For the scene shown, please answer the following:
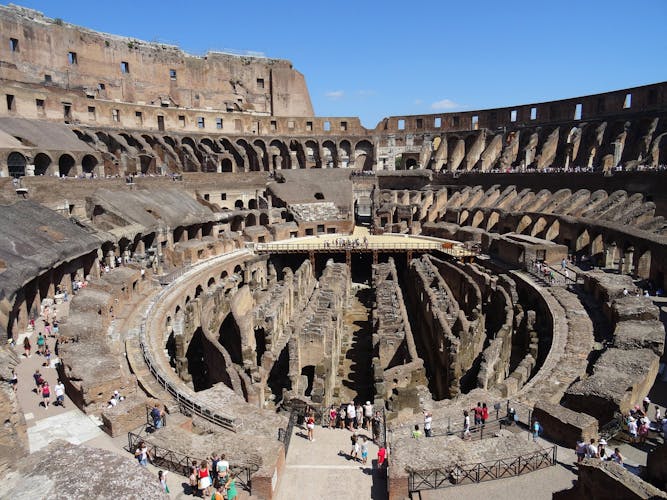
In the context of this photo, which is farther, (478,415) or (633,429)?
(478,415)

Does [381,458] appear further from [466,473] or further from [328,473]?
[466,473]

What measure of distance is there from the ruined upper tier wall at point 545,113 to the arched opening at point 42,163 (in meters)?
31.8

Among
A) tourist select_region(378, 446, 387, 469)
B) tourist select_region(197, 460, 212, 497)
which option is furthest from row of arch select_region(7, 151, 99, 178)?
tourist select_region(378, 446, 387, 469)

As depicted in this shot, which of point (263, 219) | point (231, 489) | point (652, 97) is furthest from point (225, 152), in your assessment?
point (231, 489)

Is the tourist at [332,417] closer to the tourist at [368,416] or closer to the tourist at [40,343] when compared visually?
the tourist at [368,416]

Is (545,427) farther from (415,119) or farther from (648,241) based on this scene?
(415,119)

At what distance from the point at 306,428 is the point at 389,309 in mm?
9641

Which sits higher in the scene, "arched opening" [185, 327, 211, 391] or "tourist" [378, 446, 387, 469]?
"tourist" [378, 446, 387, 469]

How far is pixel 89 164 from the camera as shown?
120 ft

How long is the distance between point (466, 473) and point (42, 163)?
108 ft

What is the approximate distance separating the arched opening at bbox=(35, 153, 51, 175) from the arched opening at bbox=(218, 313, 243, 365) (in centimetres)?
1777

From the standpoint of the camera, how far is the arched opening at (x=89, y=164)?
36094 mm

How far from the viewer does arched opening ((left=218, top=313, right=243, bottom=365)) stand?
1938cm

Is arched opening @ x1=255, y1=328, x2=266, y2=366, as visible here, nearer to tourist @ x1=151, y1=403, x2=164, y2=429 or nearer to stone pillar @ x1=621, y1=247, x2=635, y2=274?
tourist @ x1=151, y1=403, x2=164, y2=429
